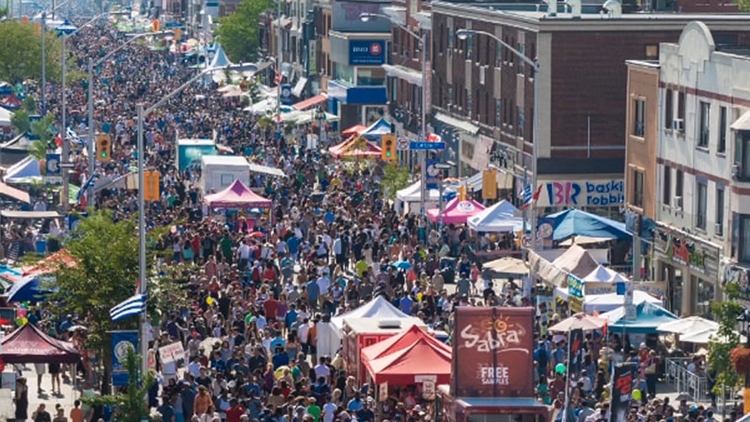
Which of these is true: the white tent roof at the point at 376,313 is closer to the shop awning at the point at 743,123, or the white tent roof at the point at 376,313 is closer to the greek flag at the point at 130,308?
the greek flag at the point at 130,308

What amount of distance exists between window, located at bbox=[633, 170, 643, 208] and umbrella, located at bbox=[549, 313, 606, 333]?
1612 cm

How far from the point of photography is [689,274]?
178 ft

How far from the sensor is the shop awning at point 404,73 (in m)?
94.9

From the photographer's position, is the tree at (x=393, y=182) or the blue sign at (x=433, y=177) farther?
the tree at (x=393, y=182)

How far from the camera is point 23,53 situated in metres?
128

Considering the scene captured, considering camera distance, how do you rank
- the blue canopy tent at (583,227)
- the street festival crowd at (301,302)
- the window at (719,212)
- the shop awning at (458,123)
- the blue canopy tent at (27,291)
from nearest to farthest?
the street festival crowd at (301,302) < the blue canopy tent at (27,291) < the window at (719,212) < the blue canopy tent at (583,227) < the shop awning at (458,123)

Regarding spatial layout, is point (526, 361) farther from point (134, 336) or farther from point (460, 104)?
point (460, 104)

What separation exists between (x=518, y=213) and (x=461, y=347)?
95.8ft

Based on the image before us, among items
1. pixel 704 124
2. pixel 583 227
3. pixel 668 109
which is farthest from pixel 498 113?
pixel 704 124

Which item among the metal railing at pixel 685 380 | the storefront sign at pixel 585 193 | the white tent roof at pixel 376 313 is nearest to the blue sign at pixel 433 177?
the storefront sign at pixel 585 193

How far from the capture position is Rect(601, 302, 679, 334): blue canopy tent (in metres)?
43.7

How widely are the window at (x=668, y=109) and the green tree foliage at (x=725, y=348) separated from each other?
1766 cm

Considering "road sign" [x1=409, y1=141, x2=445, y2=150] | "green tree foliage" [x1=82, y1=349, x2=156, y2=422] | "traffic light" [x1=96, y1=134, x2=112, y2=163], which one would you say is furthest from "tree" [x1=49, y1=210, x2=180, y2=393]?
"traffic light" [x1=96, y1=134, x2=112, y2=163]

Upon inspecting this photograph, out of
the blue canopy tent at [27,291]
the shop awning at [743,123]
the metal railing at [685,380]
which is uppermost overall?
the shop awning at [743,123]
